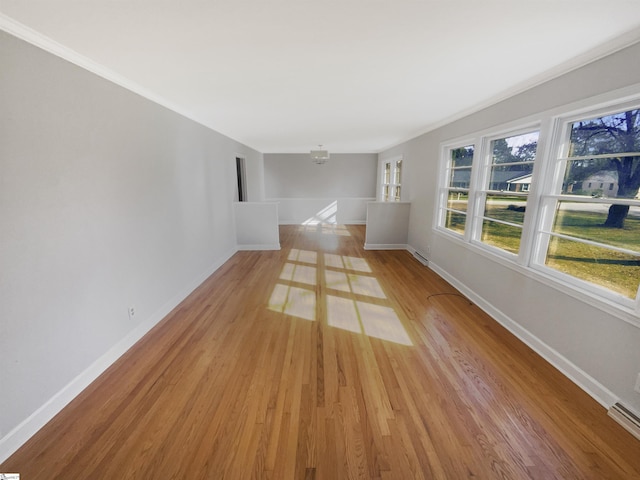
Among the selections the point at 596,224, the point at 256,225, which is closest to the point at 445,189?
the point at 596,224

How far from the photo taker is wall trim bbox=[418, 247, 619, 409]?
1846 millimetres

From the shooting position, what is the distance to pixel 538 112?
7.86ft

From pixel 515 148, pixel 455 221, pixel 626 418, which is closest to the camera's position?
pixel 626 418

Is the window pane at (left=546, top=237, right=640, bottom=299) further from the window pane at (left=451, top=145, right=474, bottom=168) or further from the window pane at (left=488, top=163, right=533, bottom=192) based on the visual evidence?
the window pane at (left=451, top=145, right=474, bottom=168)

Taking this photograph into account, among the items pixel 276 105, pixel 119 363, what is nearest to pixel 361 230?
pixel 276 105

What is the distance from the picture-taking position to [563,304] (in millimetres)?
2156

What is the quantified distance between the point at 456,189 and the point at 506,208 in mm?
1074

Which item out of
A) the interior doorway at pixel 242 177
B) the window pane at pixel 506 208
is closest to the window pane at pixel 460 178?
the window pane at pixel 506 208

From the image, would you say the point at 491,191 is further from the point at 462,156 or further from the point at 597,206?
the point at 597,206

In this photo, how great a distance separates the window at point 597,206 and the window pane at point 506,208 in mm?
303

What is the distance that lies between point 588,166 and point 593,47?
817 millimetres

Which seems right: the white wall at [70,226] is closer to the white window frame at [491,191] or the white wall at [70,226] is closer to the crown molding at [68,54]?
the crown molding at [68,54]

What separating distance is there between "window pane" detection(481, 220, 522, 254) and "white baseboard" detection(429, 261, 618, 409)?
669 millimetres

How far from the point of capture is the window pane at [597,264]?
1819 millimetres
